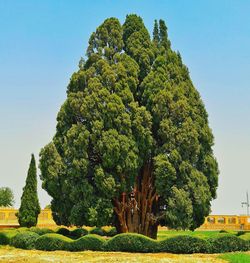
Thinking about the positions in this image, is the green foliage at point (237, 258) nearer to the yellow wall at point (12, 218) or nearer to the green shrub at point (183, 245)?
the green shrub at point (183, 245)

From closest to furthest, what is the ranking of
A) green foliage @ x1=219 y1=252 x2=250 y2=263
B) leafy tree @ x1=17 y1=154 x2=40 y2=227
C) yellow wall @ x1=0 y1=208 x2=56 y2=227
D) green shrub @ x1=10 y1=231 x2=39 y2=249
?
green foliage @ x1=219 y1=252 x2=250 y2=263
green shrub @ x1=10 y1=231 x2=39 y2=249
leafy tree @ x1=17 y1=154 x2=40 y2=227
yellow wall @ x1=0 y1=208 x2=56 y2=227

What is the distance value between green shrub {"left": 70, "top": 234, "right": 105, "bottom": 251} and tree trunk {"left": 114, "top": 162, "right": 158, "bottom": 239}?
3.12m

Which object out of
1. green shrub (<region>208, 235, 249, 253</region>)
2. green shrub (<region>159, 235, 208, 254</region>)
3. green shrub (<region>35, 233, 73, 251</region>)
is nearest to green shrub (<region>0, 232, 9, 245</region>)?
green shrub (<region>35, 233, 73, 251</region>)

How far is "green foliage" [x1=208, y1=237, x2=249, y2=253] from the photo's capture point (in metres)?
18.1

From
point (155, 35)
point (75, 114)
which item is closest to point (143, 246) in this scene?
point (75, 114)

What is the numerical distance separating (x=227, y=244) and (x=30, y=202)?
1374cm

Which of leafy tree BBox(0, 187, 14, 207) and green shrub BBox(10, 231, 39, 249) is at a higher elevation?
leafy tree BBox(0, 187, 14, 207)

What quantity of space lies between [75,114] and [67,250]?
614 centimetres

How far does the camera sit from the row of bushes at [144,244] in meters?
17.9

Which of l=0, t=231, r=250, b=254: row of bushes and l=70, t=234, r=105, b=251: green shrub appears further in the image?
l=70, t=234, r=105, b=251: green shrub

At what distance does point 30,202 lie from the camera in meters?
28.5

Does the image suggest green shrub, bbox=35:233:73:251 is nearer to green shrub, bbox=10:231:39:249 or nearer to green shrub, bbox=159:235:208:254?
green shrub, bbox=10:231:39:249

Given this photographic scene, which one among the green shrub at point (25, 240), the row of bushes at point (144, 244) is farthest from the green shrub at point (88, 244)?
the green shrub at point (25, 240)

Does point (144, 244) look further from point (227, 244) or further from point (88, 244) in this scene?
point (227, 244)
